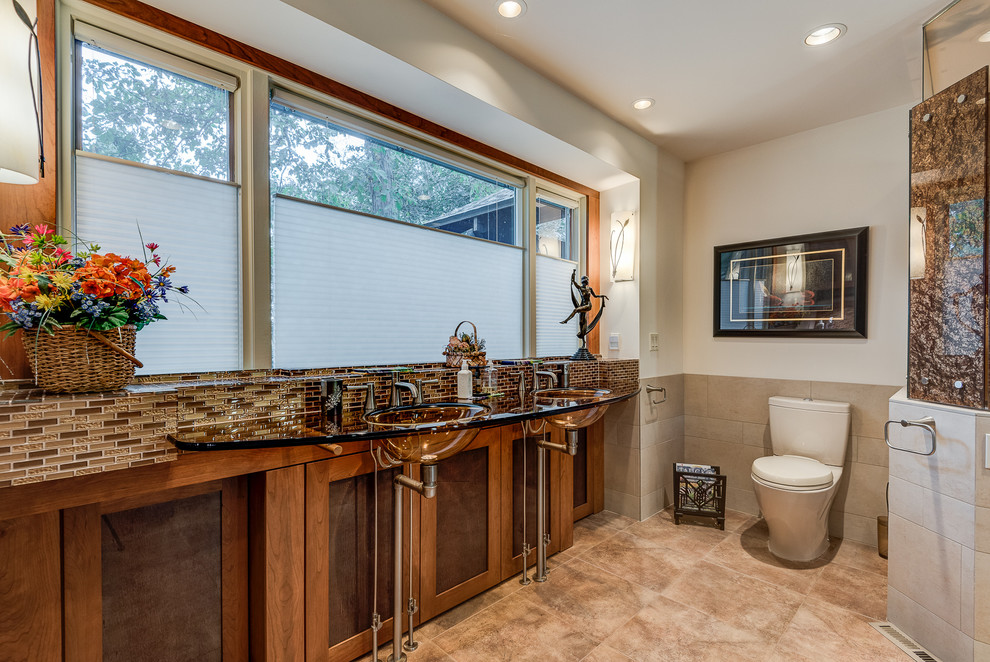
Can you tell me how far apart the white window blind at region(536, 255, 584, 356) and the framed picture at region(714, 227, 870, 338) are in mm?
1024

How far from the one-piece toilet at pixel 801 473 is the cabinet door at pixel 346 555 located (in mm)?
1983

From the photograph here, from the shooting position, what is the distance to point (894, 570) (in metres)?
1.95

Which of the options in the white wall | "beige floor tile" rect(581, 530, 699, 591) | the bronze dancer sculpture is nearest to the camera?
"beige floor tile" rect(581, 530, 699, 591)

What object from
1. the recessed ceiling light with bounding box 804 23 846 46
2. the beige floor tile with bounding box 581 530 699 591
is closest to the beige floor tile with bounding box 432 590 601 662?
the beige floor tile with bounding box 581 530 699 591

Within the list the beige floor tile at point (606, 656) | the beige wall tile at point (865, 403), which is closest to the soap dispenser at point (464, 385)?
the beige floor tile at point (606, 656)

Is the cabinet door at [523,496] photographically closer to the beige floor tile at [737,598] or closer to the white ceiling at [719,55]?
the beige floor tile at [737,598]

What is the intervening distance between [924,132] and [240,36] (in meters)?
2.73

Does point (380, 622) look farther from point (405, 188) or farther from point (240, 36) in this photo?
point (240, 36)

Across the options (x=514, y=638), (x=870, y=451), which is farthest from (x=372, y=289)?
(x=870, y=451)

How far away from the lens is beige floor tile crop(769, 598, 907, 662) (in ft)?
5.81

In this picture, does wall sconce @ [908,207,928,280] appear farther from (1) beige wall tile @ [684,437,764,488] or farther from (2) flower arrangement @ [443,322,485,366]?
(2) flower arrangement @ [443,322,485,366]

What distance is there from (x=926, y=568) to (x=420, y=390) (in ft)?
6.90

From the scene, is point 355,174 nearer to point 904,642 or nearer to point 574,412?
point 574,412

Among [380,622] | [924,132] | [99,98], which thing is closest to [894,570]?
[924,132]
